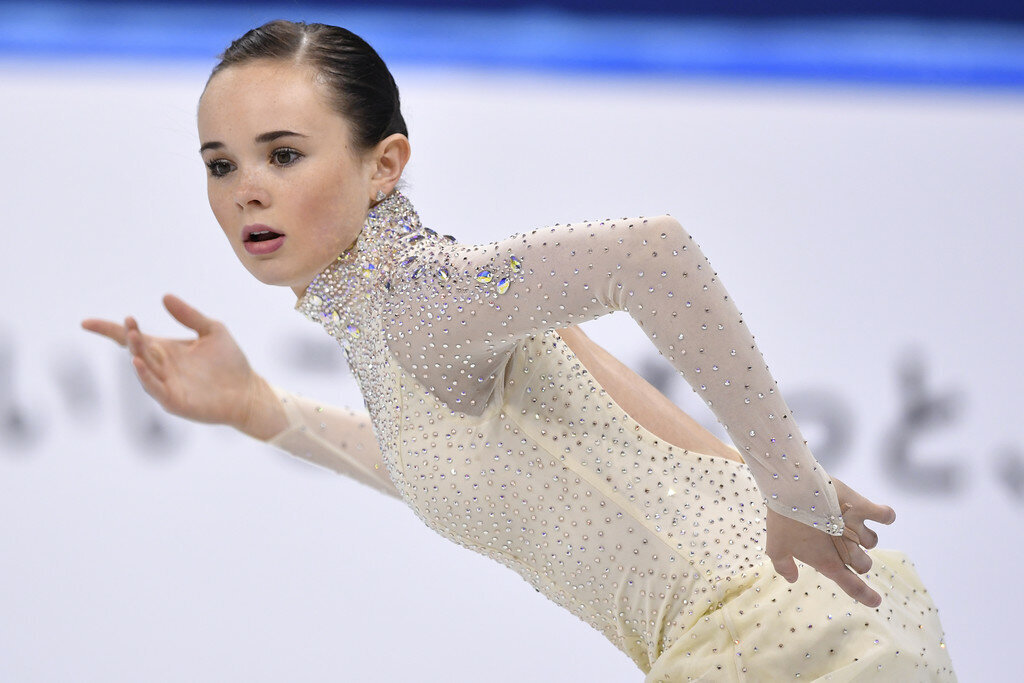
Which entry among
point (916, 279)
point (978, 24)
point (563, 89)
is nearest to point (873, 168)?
Answer: point (916, 279)

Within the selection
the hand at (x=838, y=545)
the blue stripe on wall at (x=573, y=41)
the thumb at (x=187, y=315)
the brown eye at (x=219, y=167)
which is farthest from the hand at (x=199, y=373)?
the blue stripe on wall at (x=573, y=41)

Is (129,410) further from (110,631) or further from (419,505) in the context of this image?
(419,505)

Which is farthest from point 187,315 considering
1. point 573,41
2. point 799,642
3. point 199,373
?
point 573,41

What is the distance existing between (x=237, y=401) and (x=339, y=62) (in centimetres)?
54

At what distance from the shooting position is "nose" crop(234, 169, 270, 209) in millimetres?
1152

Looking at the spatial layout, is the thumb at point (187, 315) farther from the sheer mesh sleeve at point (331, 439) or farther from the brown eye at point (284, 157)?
the brown eye at point (284, 157)

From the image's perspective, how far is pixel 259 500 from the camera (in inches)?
83.5

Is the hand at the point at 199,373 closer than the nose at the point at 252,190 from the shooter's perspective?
No

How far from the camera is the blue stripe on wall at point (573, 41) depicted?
8.13 feet

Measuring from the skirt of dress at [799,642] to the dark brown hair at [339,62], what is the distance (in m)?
0.63

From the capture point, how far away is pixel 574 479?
116cm

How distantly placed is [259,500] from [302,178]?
1110 mm

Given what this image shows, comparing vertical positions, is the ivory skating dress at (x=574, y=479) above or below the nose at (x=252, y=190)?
below

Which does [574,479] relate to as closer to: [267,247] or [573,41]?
[267,247]
